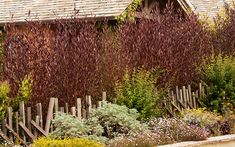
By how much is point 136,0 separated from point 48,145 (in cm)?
1093

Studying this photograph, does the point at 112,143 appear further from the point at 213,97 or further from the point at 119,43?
the point at 213,97

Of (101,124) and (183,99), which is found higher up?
(183,99)

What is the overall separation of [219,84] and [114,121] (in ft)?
16.1

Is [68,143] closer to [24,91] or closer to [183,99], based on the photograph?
[24,91]

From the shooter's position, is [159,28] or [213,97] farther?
[213,97]

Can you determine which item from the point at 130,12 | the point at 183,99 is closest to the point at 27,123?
the point at 183,99

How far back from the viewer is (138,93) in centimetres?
1395

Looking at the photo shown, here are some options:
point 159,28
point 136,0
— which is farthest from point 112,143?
point 136,0

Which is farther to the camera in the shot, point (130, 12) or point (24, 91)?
point (130, 12)

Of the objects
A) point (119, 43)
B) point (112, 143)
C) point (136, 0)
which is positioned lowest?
point (112, 143)

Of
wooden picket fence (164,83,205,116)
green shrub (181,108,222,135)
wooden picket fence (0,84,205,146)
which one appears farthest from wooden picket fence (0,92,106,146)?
wooden picket fence (164,83,205,116)

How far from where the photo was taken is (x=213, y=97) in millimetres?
16719

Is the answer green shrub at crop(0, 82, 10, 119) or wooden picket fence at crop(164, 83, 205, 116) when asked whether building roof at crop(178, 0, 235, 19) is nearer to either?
wooden picket fence at crop(164, 83, 205, 116)

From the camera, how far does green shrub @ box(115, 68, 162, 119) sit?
45.5ft
